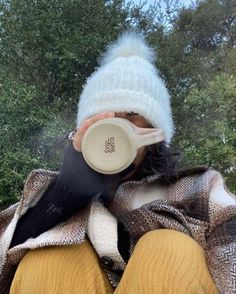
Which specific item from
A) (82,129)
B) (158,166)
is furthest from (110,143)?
(158,166)

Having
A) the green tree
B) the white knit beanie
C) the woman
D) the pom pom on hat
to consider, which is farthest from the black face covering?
the green tree

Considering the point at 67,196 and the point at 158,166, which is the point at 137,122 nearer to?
the point at 158,166

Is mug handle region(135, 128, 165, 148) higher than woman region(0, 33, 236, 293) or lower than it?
higher

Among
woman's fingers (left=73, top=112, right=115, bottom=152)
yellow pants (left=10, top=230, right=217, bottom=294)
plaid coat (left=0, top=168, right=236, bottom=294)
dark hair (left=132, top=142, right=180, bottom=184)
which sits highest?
woman's fingers (left=73, top=112, right=115, bottom=152)

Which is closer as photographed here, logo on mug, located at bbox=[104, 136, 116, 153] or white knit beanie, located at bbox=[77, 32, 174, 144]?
logo on mug, located at bbox=[104, 136, 116, 153]

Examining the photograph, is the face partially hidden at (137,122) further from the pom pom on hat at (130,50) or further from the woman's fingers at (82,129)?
the pom pom on hat at (130,50)

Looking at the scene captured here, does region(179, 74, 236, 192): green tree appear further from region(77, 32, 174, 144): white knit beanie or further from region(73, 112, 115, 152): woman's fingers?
region(73, 112, 115, 152): woman's fingers

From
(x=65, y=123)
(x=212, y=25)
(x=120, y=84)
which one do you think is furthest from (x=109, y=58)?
(x=212, y=25)

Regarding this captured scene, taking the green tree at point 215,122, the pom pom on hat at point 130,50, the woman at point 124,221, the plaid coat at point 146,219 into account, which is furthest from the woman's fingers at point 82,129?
the green tree at point 215,122

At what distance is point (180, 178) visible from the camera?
91 centimetres

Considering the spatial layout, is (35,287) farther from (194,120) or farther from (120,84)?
(194,120)

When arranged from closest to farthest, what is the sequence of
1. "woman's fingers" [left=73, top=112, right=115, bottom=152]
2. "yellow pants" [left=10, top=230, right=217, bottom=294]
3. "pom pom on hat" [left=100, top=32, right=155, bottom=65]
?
"yellow pants" [left=10, top=230, right=217, bottom=294] → "woman's fingers" [left=73, top=112, right=115, bottom=152] → "pom pom on hat" [left=100, top=32, right=155, bottom=65]

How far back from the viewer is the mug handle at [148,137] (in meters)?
0.82

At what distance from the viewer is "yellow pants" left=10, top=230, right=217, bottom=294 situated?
2.03 feet
